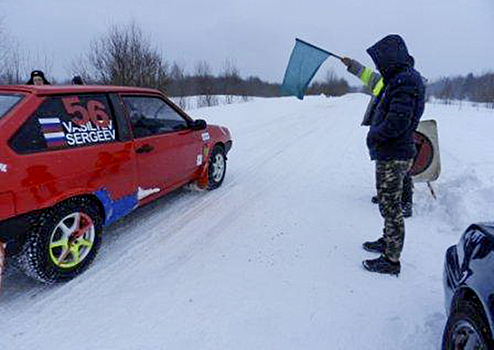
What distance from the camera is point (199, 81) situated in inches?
1139

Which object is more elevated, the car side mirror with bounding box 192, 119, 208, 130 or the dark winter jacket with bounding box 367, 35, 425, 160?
the dark winter jacket with bounding box 367, 35, 425, 160

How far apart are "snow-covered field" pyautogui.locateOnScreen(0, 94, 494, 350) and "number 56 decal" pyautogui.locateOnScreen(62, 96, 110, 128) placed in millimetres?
1324

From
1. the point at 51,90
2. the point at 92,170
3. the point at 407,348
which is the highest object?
the point at 51,90

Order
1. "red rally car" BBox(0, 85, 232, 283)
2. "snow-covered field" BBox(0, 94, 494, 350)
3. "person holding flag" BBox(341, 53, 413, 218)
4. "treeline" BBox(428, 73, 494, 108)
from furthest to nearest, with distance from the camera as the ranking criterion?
"treeline" BBox(428, 73, 494, 108)
"person holding flag" BBox(341, 53, 413, 218)
"red rally car" BBox(0, 85, 232, 283)
"snow-covered field" BBox(0, 94, 494, 350)

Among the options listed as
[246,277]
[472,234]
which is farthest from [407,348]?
[246,277]

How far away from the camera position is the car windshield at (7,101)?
3053 mm

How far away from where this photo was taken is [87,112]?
3.55 meters

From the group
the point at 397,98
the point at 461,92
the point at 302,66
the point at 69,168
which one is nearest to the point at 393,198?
the point at 397,98

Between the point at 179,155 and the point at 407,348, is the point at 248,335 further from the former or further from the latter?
the point at 179,155

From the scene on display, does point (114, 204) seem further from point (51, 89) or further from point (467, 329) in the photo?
point (467, 329)

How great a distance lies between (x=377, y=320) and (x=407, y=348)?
0.33 m

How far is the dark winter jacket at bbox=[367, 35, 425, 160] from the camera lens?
10.5 feet

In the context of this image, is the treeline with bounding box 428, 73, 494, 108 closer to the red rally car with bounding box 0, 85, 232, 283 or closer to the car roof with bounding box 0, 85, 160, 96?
the red rally car with bounding box 0, 85, 232, 283

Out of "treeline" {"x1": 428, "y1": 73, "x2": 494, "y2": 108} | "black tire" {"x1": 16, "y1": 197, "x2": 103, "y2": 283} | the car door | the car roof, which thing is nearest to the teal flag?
the car door
